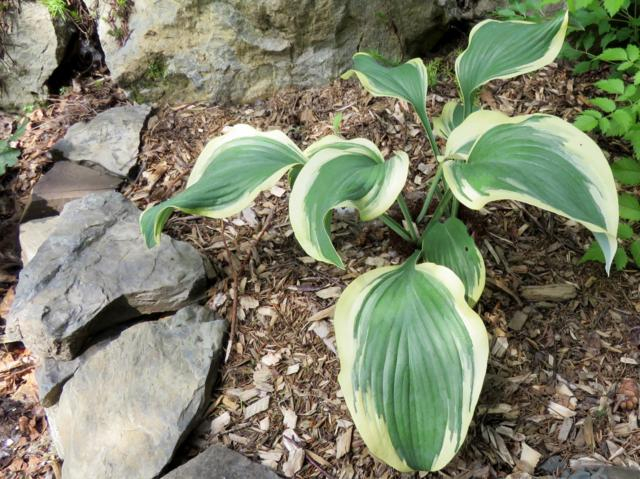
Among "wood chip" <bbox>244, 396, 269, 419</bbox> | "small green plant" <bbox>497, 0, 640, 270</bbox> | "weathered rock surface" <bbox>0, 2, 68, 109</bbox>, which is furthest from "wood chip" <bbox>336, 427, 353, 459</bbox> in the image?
"weathered rock surface" <bbox>0, 2, 68, 109</bbox>

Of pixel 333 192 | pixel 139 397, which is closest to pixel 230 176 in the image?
pixel 333 192

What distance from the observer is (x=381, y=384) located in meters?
1.42

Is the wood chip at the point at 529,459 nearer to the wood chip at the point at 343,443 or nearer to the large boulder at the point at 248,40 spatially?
the wood chip at the point at 343,443

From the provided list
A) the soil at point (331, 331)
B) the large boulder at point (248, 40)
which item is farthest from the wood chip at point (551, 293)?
the large boulder at point (248, 40)

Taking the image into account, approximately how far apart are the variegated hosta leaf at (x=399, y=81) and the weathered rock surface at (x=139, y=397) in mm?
1012

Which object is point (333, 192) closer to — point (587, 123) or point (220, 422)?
point (220, 422)

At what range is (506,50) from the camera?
6.27ft

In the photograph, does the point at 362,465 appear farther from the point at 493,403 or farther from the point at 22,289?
the point at 22,289

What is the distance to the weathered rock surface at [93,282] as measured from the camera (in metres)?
1.93

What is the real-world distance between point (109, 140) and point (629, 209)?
226cm

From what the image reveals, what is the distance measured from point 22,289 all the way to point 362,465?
53.4 inches

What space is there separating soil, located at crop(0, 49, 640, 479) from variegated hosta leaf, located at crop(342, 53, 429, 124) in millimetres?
446

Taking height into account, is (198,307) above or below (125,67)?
below

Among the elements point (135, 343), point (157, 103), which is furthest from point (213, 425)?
point (157, 103)
